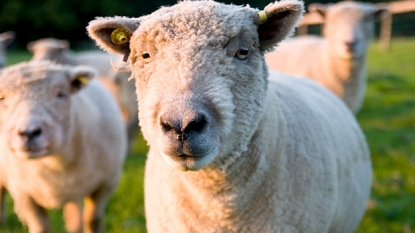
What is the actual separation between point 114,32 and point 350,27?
14.7ft

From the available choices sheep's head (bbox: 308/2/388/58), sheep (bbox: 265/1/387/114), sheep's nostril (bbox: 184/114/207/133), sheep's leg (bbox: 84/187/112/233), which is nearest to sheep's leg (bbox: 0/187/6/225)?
sheep's leg (bbox: 84/187/112/233)

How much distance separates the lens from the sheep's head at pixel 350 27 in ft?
19.5

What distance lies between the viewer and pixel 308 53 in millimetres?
6883

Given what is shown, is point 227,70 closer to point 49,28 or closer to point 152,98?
point 152,98

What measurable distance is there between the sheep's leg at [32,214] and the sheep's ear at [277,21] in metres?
2.53

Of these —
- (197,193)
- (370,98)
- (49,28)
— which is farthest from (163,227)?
(49,28)

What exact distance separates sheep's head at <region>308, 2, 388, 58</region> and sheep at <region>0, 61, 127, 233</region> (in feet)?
10.1

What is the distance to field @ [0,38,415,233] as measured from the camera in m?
4.28

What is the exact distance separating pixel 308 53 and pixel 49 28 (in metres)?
30.4

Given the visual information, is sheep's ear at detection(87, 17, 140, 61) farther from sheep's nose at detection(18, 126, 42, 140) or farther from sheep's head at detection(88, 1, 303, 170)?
sheep's nose at detection(18, 126, 42, 140)

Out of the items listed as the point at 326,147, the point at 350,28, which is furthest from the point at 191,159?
the point at 350,28

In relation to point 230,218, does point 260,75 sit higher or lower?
higher

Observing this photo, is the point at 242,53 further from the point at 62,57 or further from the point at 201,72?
the point at 62,57

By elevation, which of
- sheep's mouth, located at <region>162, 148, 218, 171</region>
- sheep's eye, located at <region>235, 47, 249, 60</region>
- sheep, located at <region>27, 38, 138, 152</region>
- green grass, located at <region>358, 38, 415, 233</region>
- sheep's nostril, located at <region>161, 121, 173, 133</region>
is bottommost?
green grass, located at <region>358, 38, 415, 233</region>
